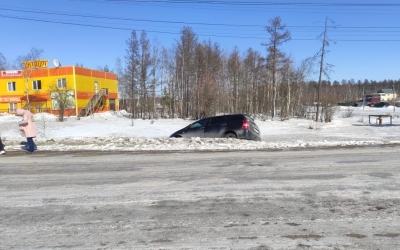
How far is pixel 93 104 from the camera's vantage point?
52.6 meters

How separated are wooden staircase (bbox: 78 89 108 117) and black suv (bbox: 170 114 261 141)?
40736 mm

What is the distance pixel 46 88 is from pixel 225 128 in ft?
155

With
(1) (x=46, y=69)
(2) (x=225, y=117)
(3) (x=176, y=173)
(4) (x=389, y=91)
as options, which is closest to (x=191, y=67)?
(1) (x=46, y=69)

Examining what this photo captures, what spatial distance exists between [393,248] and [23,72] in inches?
2320

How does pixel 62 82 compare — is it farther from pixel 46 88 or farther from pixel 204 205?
pixel 204 205

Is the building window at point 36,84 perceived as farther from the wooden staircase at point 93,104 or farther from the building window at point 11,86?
the wooden staircase at point 93,104

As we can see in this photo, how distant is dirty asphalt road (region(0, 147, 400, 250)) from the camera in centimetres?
354

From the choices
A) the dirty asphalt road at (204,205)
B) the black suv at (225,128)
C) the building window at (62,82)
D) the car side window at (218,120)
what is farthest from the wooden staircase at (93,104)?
the dirty asphalt road at (204,205)

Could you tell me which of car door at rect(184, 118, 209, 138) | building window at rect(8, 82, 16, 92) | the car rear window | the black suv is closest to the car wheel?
the black suv

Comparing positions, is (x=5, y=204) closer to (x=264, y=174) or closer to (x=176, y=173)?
(x=176, y=173)

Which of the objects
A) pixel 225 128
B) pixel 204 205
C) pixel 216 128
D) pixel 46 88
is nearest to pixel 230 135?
pixel 225 128

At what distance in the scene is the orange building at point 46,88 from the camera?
49.4 meters

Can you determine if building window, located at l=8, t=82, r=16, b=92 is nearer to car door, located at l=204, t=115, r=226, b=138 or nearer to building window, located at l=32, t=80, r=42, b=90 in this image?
building window, located at l=32, t=80, r=42, b=90

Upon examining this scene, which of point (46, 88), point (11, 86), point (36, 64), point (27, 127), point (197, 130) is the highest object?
point (36, 64)
